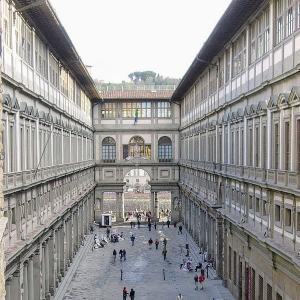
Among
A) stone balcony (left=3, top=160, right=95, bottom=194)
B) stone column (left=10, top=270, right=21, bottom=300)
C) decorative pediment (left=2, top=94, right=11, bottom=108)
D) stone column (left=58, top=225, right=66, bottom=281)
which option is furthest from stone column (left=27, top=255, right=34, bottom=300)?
stone column (left=58, top=225, right=66, bottom=281)

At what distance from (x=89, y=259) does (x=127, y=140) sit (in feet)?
92.7

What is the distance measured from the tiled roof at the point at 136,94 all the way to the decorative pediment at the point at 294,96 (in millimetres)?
55693

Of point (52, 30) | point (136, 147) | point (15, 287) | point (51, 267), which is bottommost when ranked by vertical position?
point (51, 267)

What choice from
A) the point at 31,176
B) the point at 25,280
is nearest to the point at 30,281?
the point at 25,280

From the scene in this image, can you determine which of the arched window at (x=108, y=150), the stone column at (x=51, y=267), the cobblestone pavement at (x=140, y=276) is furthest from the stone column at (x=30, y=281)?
the arched window at (x=108, y=150)

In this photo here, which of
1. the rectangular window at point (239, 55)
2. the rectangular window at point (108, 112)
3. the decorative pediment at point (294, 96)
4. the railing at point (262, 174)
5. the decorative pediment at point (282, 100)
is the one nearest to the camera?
the decorative pediment at point (294, 96)

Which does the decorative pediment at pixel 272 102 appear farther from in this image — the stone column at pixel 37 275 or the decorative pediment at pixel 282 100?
the stone column at pixel 37 275

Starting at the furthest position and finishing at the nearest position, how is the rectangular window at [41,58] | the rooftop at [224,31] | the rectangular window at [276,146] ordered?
the rectangular window at [41,58]
the rooftop at [224,31]
the rectangular window at [276,146]

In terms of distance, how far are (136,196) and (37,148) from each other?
75.3 m

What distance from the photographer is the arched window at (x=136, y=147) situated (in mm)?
81125

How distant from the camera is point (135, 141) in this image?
8150 cm

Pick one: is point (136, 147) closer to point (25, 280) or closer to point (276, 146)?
point (25, 280)

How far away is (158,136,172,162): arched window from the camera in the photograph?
80.8 metres

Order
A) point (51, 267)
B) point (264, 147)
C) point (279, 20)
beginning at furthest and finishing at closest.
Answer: point (51, 267) → point (264, 147) → point (279, 20)
